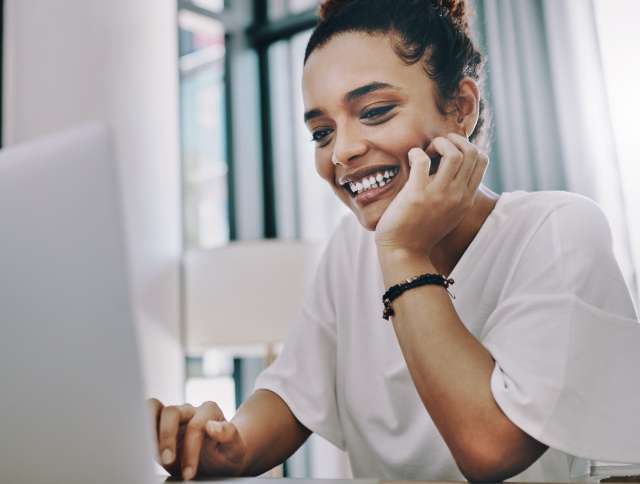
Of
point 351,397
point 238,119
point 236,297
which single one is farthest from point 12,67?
point 351,397

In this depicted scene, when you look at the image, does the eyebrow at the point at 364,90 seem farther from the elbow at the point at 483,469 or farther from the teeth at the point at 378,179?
the elbow at the point at 483,469

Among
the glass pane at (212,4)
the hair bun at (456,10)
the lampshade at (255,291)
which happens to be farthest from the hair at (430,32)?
the glass pane at (212,4)

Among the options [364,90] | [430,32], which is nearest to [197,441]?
[364,90]

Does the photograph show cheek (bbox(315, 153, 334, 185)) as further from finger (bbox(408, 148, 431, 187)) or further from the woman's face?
finger (bbox(408, 148, 431, 187))

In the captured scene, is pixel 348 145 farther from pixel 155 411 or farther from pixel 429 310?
pixel 155 411

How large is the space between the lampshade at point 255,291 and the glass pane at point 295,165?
606mm

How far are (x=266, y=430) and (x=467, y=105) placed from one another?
61 cm

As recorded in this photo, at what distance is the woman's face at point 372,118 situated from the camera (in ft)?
→ 3.66

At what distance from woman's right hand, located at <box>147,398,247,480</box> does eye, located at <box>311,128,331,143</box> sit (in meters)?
0.50

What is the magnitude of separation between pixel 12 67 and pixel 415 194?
6.24ft

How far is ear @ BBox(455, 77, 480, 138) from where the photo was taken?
1.14 m

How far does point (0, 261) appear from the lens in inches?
16.8

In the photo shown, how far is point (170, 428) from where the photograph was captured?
81 cm

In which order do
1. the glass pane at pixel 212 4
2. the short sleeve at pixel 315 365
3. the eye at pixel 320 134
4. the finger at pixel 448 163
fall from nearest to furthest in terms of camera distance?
→ the finger at pixel 448 163
the short sleeve at pixel 315 365
the eye at pixel 320 134
the glass pane at pixel 212 4
